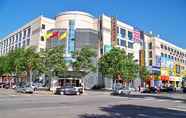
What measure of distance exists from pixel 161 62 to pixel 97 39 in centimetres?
3398

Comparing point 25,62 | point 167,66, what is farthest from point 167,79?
point 25,62

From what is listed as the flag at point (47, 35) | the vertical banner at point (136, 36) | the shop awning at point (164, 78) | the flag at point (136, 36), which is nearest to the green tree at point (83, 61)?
the flag at point (47, 35)

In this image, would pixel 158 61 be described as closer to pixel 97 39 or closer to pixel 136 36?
pixel 136 36

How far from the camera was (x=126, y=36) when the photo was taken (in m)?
86.8

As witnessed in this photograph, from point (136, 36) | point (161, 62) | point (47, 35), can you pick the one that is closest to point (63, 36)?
point (47, 35)

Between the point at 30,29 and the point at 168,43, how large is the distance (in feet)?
176

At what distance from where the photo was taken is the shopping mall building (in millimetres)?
74188

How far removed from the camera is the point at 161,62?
331 feet

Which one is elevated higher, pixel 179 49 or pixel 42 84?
pixel 179 49

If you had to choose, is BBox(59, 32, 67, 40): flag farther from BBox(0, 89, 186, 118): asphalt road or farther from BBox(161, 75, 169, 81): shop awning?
BBox(0, 89, 186, 118): asphalt road

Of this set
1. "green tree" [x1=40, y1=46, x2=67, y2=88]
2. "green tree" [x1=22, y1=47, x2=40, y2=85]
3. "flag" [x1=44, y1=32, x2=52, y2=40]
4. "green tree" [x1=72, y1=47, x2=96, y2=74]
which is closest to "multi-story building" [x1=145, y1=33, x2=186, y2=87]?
"flag" [x1=44, y1=32, x2=52, y2=40]

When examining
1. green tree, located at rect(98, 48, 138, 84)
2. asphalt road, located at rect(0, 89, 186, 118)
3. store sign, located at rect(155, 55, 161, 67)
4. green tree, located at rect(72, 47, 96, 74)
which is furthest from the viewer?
store sign, located at rect(155, 55, 161, 67)

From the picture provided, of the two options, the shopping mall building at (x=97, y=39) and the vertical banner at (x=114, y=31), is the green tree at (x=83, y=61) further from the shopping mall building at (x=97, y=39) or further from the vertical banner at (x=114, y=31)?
the vertical banner at (x=114, y=31)

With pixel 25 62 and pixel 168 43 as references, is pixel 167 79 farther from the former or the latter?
pixel 25 62
